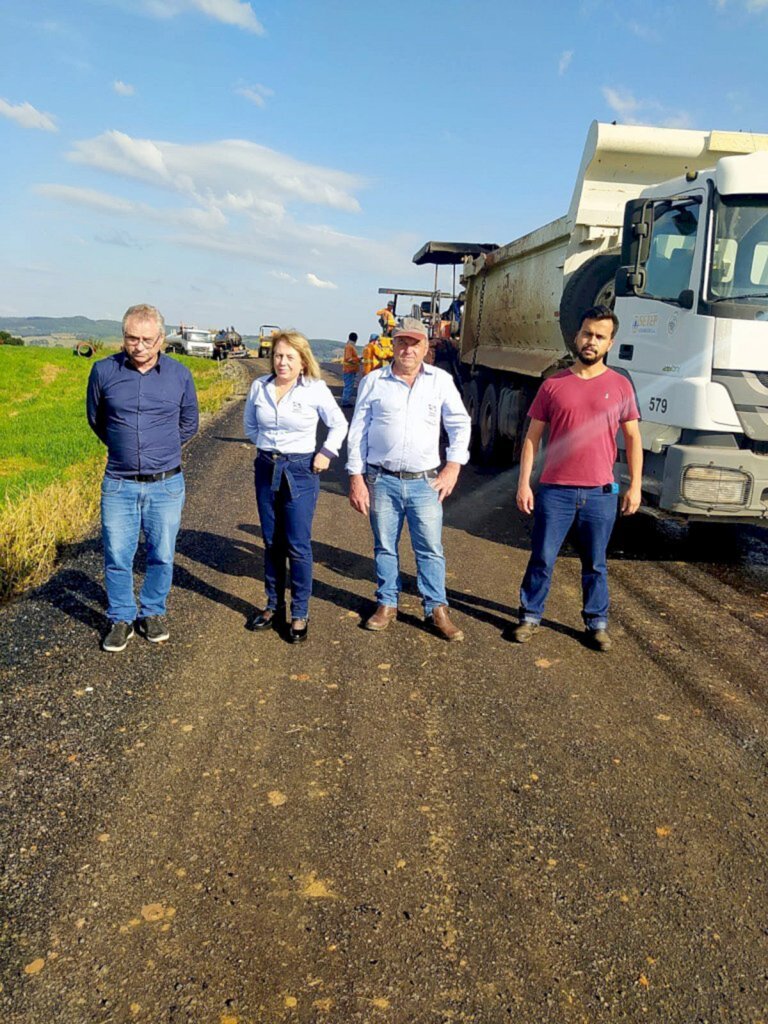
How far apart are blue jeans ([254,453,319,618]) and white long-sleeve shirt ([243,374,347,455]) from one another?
0.31 ft

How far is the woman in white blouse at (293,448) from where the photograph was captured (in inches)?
181

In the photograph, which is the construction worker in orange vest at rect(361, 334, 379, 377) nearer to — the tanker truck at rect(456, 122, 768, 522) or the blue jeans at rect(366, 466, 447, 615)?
the tanker truck at rect(456, 122, 768, 522)

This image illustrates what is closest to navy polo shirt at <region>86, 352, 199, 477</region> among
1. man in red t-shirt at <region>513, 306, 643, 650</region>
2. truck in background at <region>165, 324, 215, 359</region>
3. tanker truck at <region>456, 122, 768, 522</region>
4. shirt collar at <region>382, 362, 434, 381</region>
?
shirt collar at <region>382, 362, 434, 381</region>

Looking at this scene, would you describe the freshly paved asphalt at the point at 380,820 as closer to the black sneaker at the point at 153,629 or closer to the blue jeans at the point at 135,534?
the black sneaker at the point at 153,629

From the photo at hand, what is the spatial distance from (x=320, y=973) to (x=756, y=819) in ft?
6.38

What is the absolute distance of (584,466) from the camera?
460 centimetres

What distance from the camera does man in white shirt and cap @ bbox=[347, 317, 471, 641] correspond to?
4617mm

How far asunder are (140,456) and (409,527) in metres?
1.71

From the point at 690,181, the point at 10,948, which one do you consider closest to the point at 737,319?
the point at 690,181

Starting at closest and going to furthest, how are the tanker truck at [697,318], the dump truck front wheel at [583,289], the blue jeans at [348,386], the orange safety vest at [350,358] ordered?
the tanker truck at [697,318] → the dump truck front wheel at [583,289] → the orange safety vest at [350,358] → the blue jeans at [348,386]

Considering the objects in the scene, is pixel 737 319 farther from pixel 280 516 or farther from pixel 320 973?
pixel 320 973

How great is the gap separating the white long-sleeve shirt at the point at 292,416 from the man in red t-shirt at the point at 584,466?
126cm

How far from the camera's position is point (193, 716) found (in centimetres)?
375

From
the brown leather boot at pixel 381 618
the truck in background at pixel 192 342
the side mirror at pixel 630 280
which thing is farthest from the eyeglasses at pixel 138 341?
the truck in background at pixel 192 342
